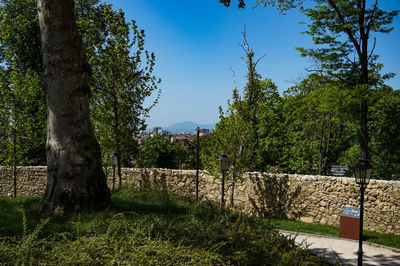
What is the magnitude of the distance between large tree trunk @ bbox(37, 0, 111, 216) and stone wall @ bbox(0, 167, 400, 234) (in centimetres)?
497

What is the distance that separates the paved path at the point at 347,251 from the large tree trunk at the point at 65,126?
4.88 meters

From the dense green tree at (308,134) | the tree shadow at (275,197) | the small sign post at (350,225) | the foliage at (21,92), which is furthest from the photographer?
the dense green tree at (308,134)

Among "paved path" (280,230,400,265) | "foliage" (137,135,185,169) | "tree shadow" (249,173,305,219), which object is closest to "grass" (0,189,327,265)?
"paved path" (280,230,400,265)

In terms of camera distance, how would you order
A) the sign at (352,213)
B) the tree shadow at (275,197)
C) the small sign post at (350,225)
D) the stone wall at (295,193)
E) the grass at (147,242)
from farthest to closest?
the tree shadow at (275,197), the stone wall at (295,193), the sign at (352,213), the small sign post at (350,225), the grass at (147,242)

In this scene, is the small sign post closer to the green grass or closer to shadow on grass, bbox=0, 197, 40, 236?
the green grass

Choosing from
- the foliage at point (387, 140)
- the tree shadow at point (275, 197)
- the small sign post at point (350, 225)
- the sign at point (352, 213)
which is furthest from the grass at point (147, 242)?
the foliage at point (387, 140)

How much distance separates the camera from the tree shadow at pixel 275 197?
11.5 meters

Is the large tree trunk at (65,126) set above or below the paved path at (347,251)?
above

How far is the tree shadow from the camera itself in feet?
37.7

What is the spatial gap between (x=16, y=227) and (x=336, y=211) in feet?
34.4

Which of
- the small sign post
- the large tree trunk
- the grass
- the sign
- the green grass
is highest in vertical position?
the large tree trunk

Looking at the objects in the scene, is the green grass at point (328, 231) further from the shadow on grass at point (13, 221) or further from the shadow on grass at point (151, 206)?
the shadow on grass at point (13, 221)

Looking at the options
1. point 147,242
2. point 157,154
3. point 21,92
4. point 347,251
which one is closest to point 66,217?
point 147,242

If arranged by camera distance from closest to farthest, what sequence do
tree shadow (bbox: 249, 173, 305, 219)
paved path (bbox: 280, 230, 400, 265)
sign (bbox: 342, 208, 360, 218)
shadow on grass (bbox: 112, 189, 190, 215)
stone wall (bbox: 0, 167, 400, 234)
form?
shadow on grass (bbox: 112, 189, 190, 215)
paved path (bbox: 280, 230, 400, 265)
sign (bbox: 342, 208, 360, 218)
stone wall (bbox: 0, 167, 400, 234)
tree shadow (bbox: 249, 173, 305, 219)
